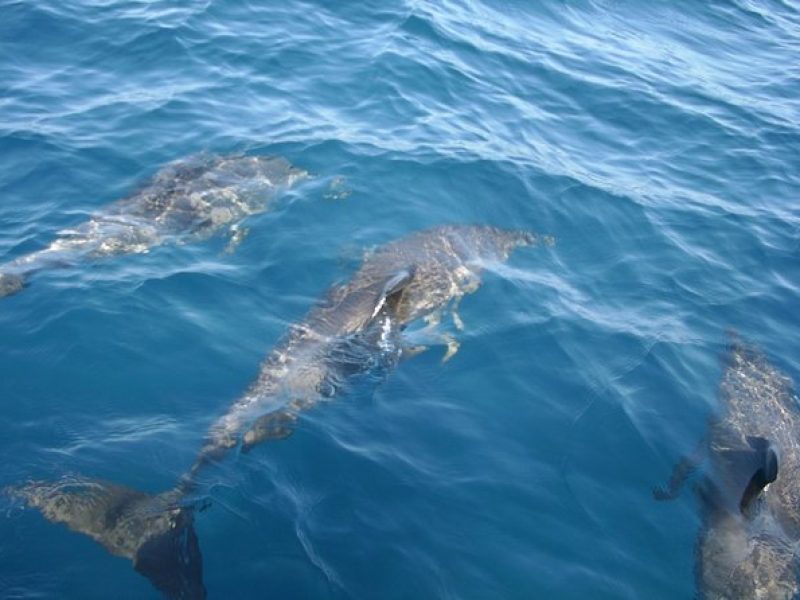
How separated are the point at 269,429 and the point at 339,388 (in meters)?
1.18

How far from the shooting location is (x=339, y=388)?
9891 millimetres

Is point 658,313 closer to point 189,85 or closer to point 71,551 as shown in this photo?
point 71,551

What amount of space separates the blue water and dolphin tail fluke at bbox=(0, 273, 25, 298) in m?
0.48

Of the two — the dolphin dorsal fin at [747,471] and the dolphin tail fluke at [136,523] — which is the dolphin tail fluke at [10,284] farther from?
the dolphin dorsal fin at [747,471]

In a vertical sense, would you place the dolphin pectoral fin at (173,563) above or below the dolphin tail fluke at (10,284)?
above

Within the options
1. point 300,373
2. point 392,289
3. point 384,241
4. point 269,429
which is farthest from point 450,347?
point 269,429

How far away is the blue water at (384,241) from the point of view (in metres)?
8.22

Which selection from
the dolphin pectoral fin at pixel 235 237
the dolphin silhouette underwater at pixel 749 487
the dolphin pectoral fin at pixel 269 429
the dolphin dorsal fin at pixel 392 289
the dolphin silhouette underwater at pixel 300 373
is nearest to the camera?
the dolphin silhouette underwater at pixel 300 373

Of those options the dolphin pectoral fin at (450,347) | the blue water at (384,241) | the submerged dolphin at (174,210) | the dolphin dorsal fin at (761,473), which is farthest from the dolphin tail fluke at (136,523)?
the dolphin dorsal fin at (761,473)

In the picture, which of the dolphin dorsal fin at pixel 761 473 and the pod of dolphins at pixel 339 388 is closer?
the pod of dolphins at pixel 339 388

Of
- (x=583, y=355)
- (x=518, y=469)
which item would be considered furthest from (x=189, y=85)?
(x=518, y=469)

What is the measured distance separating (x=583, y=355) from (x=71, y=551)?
7436 mm

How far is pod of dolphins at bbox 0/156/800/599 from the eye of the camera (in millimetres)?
7715

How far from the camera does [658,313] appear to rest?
12430 mm
